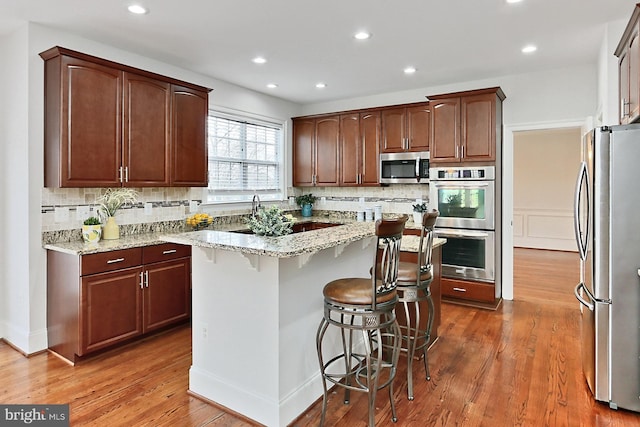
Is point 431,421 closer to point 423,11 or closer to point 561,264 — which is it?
Result: point 423,11

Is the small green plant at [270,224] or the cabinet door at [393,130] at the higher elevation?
the cabinet door at [393,130]

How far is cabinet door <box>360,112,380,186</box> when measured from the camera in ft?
17.9

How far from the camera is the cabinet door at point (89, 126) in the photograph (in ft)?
10.3

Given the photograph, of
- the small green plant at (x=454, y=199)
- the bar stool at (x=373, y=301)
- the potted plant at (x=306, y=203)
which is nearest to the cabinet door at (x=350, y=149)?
the potted plant at (x=306, y=203)

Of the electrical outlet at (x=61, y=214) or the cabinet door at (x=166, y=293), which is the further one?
the cabinet door at (x=166, y=293)

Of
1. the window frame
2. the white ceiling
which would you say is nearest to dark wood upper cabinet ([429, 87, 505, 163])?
the white ceiling

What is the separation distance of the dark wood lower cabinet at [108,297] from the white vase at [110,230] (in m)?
0.40

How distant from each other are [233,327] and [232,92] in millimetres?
3613

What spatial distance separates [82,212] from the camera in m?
3.56

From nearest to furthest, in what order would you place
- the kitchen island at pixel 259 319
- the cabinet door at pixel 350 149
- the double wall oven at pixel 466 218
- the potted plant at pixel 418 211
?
1. the kitchen island at pixel 259 319
2. the double wall oven at pixel 466 218
3. the potted plant at pixel 418 211
4. the cabinet door at pixel 350 149

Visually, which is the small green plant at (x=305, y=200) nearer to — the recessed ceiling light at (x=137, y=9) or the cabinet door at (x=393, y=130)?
the cabinet door at (x=393, y=130)

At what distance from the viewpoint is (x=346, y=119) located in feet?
18.8

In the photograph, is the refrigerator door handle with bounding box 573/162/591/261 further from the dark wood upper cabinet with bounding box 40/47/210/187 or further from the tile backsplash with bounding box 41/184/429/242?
the dark wood upper cabinet with bounding box 40/47/210/187

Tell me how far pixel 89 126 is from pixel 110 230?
0.95 m
